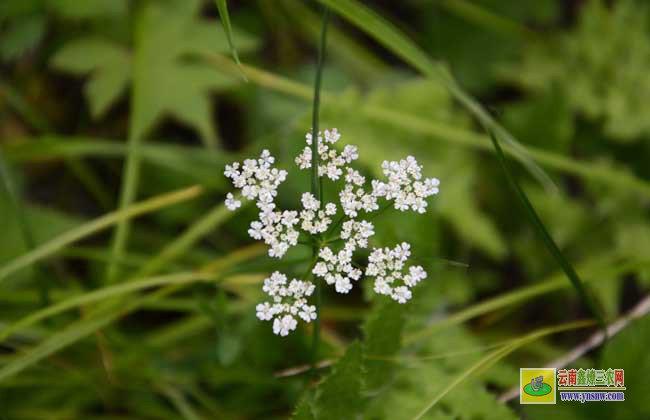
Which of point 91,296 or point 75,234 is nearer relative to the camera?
point 91,296

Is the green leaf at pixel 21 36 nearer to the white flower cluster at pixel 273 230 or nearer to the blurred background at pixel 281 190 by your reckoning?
the blurred background at pixel 281 190

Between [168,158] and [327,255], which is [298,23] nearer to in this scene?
[168,158]

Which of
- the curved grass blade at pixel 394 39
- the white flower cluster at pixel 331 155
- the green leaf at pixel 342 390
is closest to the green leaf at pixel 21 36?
the curved grass blade at pixel 394 39

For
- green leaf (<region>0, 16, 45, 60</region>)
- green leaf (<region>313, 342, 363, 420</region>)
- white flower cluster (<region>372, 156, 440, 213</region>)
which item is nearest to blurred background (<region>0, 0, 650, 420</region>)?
green leaf (<region>0, 16, 45, 60</region>)

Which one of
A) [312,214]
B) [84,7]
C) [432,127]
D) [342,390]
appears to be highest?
[84,7]

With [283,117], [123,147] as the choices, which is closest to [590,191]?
[283,117]

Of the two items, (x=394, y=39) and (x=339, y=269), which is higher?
(x=394, y=39)

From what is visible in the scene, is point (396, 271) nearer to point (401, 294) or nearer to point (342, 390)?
point (401, 294)

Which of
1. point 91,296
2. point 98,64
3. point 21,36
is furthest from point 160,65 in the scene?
point 91,296
